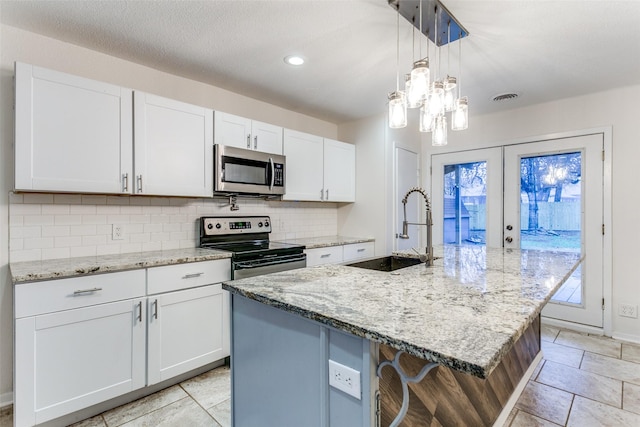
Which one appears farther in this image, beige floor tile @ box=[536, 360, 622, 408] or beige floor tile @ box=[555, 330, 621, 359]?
beige floor tile @ box=[555, 330, 621, 359]

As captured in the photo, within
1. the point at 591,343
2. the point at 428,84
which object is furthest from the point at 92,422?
the point at 591,343

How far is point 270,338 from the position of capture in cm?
132

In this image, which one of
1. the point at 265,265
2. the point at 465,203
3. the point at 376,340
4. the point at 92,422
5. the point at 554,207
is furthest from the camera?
the point at 465,203

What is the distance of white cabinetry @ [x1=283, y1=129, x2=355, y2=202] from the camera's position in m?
3.42

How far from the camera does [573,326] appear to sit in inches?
133

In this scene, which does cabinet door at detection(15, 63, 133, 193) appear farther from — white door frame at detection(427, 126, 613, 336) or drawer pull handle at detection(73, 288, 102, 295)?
white door frame at detection(427, 126, 613, 336)

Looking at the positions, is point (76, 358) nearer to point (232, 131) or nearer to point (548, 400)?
point (232, 131)

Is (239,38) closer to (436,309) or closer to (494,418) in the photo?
(436,309)

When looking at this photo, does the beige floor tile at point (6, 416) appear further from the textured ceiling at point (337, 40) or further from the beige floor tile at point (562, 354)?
the beige floor tile at point (562, 354)

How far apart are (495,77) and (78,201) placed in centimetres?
344

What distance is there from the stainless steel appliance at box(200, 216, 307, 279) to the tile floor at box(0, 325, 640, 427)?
0.83 meters

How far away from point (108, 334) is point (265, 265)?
3.71ft

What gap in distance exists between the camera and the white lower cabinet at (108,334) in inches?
67.9

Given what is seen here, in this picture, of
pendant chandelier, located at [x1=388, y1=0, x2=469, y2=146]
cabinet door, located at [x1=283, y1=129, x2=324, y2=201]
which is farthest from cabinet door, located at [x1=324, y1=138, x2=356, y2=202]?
pendant chandelier, located at [x1=388, y1=0, x2=469, y2=146]
